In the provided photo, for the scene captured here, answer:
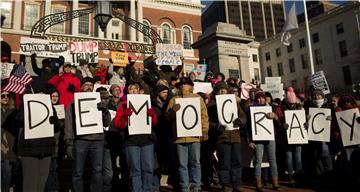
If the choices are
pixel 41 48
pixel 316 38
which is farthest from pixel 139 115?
pixel 316 38

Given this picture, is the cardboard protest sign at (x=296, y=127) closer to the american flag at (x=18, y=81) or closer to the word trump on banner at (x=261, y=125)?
the word trump on banner at (x=261, y=125)

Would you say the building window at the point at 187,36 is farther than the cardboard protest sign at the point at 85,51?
Yes

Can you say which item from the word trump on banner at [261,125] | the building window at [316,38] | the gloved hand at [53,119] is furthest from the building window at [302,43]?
the gloved hand at [53,119]

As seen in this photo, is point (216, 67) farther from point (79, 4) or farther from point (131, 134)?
point (79, 4)

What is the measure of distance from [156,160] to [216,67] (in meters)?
6.58

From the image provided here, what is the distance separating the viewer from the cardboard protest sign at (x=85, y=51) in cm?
1278

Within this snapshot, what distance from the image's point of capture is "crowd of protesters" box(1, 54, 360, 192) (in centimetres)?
579

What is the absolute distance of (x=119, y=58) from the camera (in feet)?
40.1

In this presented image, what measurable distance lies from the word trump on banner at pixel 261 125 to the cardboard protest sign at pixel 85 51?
7733 mm

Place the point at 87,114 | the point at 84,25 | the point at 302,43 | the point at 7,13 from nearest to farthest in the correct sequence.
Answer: the point at 87,114, the point at 7,13, the point at 84,25, the point at 302,43

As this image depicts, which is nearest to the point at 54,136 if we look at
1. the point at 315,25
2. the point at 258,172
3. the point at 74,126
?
the point at 74,126

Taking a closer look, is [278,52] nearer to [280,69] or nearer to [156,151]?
[280,69]

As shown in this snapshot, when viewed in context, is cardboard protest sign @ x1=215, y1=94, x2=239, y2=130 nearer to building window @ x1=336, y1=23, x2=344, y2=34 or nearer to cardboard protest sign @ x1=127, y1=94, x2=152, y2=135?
cardboard protest sign @ x1=127, y1=94, x2=152, y2=135

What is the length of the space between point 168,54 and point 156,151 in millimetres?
5312
